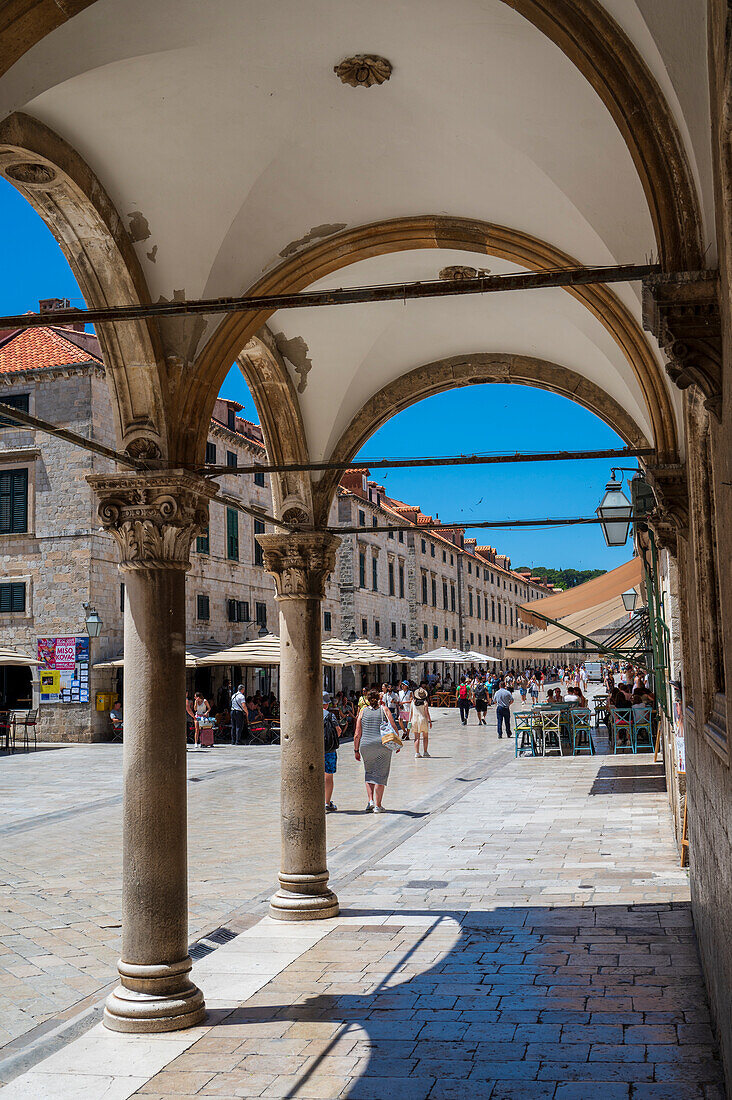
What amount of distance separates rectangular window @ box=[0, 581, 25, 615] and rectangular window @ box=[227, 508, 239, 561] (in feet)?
24.1

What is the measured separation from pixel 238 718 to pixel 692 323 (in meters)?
23.7

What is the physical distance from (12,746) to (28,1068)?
21734mm

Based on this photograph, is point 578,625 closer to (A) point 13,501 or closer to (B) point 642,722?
(B) point 642,722

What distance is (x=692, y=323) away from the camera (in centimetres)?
344

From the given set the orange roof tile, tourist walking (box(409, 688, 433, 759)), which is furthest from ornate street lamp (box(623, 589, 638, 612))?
the orange roof tile

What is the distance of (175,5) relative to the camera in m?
5.14

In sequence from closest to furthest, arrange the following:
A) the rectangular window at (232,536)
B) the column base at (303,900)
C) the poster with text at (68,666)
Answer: the column base at (303,900)
the poster with text at (68,666)
the rectangular window at (232,536)

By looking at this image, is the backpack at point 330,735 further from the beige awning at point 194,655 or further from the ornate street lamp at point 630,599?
the beige awning at point 194,655

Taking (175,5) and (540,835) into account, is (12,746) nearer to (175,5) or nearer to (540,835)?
(540,835)

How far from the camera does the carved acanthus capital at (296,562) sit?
8.98 meters

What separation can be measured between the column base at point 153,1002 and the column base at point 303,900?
2204 mm

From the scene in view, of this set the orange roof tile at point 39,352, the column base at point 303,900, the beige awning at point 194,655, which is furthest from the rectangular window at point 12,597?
the column base at point 303,900

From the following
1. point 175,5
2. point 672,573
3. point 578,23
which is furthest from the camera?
point 672,573

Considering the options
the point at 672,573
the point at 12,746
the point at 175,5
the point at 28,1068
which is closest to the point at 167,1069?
the point at 28,1068
